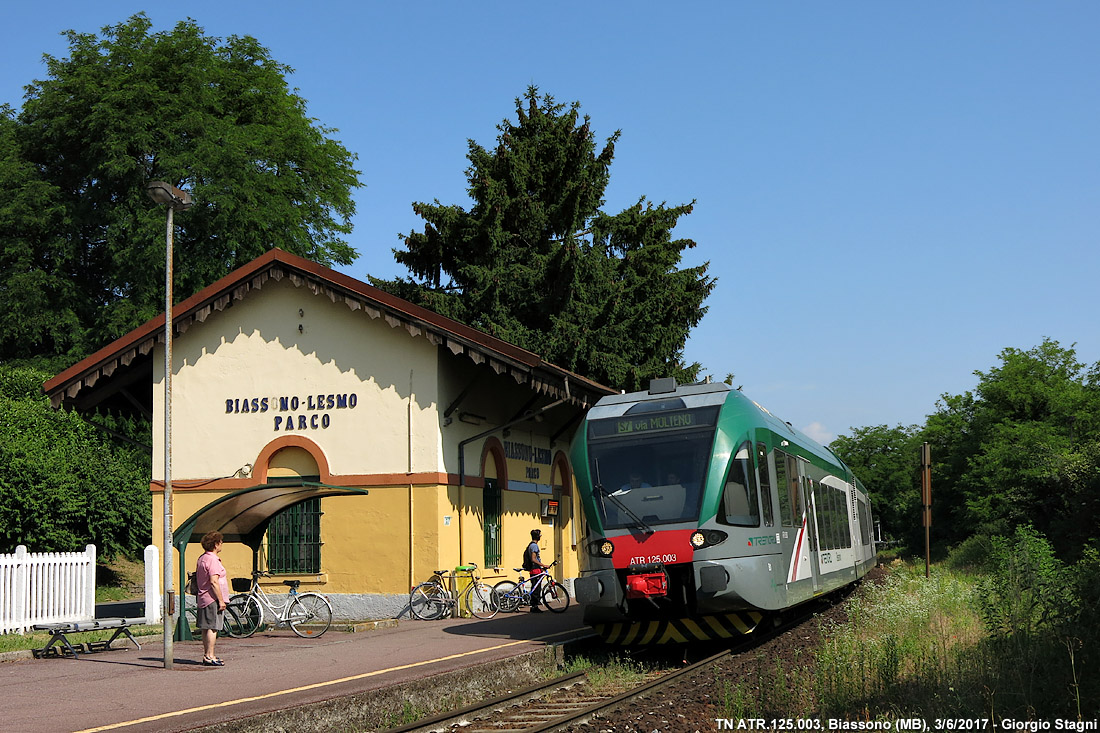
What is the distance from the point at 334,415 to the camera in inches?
801

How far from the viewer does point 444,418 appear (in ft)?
65.2

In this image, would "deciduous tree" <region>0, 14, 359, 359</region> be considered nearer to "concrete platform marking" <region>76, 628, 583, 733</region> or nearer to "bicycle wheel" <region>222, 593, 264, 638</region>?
"bicycle wheel" <region>222, 593, 264, 638</region>

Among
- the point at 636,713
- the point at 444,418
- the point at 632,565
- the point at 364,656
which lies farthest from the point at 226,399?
the point at 636,713

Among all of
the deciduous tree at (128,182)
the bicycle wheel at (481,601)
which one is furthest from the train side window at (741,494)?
the deciduous tree at (128,182)

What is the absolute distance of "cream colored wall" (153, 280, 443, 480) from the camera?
19.9m

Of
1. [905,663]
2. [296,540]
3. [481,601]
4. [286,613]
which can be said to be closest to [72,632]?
[286,613]

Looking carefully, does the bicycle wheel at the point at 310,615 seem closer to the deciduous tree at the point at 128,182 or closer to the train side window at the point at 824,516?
the train side window at the point at 824,516

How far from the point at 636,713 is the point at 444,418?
10.7 meters

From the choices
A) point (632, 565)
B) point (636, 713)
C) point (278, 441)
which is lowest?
point (636, 713)

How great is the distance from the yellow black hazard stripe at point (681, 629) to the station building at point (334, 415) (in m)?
6.63

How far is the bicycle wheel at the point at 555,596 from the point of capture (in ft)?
66.0

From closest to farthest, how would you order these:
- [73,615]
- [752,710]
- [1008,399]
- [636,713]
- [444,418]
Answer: [752,710] < [636,713] < [73,615] < [444,418] < [1008,399]

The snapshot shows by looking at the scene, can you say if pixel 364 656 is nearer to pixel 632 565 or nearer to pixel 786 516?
pixel 632 565

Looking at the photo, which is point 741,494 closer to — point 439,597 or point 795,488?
point 795,488
